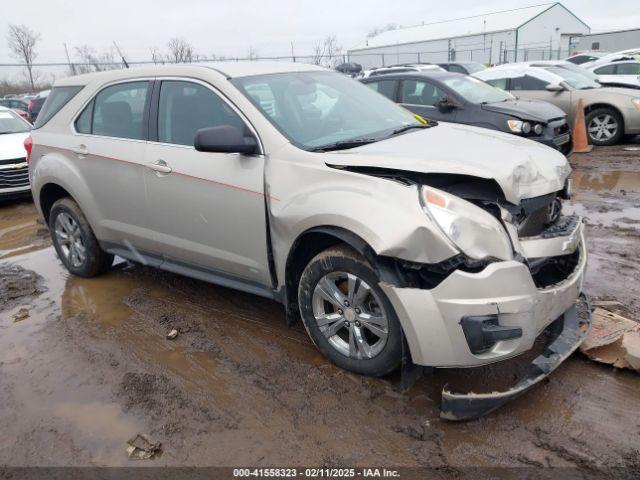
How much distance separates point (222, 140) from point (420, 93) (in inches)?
246

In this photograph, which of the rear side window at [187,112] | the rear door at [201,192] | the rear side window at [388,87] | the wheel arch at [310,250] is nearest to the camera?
the wheel arch at [310,250]

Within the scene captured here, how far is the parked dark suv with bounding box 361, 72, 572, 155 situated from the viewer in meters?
7.94

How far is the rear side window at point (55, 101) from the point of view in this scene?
4762 mm

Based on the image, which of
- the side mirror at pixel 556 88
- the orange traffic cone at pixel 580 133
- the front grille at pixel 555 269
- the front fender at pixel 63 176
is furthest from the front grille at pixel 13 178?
the orange traffic cone at pixel 580 133

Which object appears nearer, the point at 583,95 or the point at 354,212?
the point at 354,212

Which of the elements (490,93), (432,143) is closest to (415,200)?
(432,143)

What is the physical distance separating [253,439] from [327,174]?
1.50 metres

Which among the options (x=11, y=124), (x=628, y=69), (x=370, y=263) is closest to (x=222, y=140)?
(x=370, y=263)

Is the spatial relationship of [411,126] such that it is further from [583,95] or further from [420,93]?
[583,95]

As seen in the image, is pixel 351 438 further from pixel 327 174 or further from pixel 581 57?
pixel 581 57

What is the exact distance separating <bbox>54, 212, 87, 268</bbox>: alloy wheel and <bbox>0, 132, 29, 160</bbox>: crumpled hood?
4.19 meters

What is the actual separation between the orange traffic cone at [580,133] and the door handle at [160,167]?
866 centimetres

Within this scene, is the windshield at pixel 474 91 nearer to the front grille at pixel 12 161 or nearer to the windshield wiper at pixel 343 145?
the windshield wiper at pixel 343 145

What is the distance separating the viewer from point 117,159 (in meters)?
4.16
